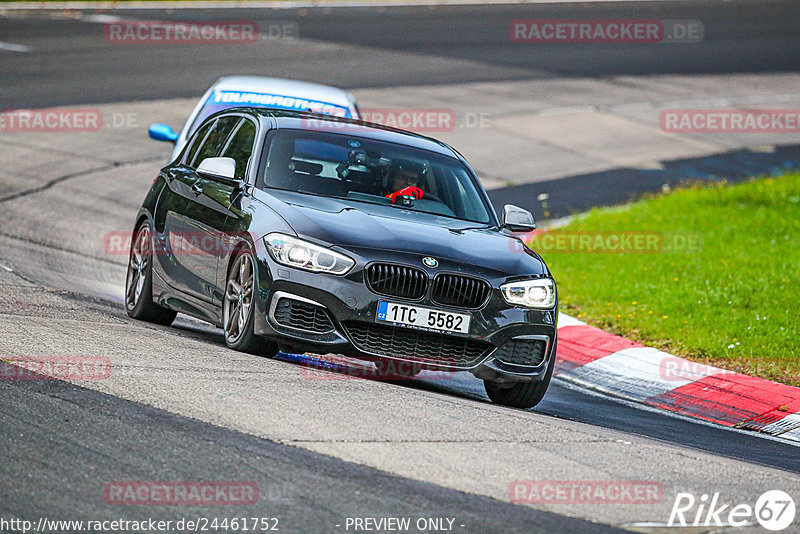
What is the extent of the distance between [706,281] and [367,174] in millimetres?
5164

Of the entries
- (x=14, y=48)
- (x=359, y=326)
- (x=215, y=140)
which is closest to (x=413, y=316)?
(x=359, y=326)

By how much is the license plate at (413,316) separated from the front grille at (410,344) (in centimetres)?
5

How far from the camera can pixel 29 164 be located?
57.0 feet

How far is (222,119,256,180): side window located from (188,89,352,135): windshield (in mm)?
3656

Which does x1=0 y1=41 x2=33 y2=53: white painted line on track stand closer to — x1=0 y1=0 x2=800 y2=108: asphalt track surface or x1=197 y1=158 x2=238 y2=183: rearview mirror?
x1=0 y1=0 x2=800 y2=108: asphalt track surface

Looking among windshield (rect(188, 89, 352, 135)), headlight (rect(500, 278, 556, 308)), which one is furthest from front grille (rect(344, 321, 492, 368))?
windshield (rect(188, 89, 352, 135))

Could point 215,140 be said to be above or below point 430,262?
above

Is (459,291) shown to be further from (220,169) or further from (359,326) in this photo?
(220,169)

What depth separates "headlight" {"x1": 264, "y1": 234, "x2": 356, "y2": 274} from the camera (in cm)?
788

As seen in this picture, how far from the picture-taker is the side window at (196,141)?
1033cm

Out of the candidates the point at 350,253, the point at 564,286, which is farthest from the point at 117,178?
the point at 350,253

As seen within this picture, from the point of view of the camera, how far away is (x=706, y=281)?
13062 mm

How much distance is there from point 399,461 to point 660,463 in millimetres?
1425

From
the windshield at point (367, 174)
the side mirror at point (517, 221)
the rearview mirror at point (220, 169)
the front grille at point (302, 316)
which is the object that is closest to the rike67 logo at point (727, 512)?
the front grille at point (302, 316)
